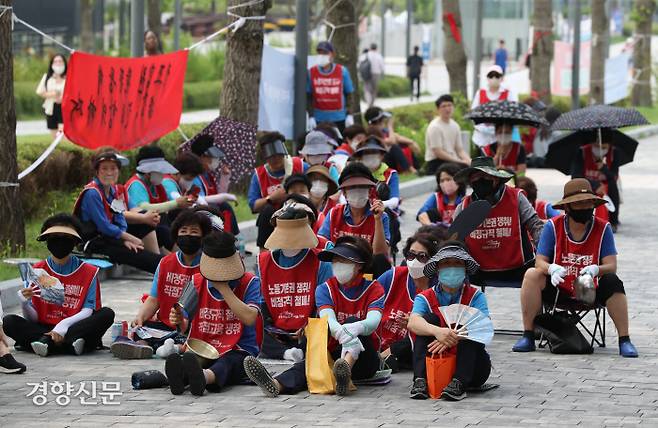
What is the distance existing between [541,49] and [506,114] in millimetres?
18894

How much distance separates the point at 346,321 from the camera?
9.43 meters

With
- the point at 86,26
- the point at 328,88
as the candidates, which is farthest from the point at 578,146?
the point at 86,26

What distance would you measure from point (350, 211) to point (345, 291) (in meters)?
2.21

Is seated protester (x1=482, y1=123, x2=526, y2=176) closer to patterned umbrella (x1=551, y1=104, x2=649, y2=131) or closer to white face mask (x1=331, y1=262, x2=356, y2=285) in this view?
patterned umbrella (x1=551, y1=104, x2=649, y2=131)

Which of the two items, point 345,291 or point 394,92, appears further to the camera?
point 394,92

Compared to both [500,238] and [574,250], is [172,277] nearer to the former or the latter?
[500,238]

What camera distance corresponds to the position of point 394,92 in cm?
4941

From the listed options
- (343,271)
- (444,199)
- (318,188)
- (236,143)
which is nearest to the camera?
(343,271)

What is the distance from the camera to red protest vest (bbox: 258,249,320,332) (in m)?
10.1

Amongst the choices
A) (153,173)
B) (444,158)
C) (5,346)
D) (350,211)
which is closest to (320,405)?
(5,346)

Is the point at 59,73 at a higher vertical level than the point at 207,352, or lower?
higher

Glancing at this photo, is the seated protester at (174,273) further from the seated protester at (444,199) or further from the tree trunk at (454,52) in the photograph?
the tree trunk at (454,52)

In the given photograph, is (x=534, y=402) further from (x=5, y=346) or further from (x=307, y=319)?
(x=5, y=346)

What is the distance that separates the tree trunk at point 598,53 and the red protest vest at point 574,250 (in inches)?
1086
